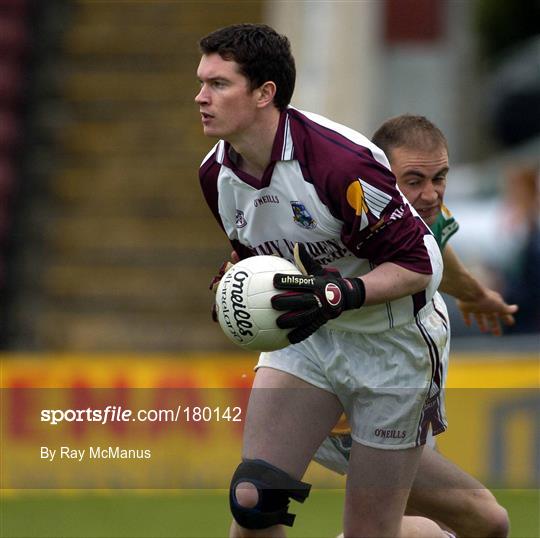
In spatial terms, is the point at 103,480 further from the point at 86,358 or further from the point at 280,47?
the point at 280,47

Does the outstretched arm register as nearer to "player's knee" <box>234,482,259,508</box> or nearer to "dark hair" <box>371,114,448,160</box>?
"dark hair" <box>371,114,448,160</box>

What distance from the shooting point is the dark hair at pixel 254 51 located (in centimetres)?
453

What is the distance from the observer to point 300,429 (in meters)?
4.73

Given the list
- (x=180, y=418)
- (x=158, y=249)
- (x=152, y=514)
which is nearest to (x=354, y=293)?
(x=152, y=514)

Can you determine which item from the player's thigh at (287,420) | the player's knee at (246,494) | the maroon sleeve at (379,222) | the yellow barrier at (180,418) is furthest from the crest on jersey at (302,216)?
the yellow barrier at (180,418)

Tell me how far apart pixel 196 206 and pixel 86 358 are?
363cm

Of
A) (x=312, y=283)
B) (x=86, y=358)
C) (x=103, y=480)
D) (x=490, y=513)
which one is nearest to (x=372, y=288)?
(x=312, y=283)

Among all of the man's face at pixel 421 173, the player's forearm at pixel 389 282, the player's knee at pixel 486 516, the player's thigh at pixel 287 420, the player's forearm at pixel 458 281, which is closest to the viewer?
the player's forearm at pixel 389 282

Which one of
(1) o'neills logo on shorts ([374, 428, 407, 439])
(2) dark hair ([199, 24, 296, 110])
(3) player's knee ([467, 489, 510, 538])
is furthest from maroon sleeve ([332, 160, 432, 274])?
(3) player's knee ([467, 489, 510, 538])

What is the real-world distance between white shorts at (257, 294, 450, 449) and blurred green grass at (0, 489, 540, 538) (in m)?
2.44

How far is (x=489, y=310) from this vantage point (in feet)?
19.0

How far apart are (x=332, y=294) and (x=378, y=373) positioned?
0.52 meters

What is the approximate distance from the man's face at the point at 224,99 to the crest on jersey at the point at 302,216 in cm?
32

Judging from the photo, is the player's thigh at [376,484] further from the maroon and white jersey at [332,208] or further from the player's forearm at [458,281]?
the player's forearm at [458,281]
